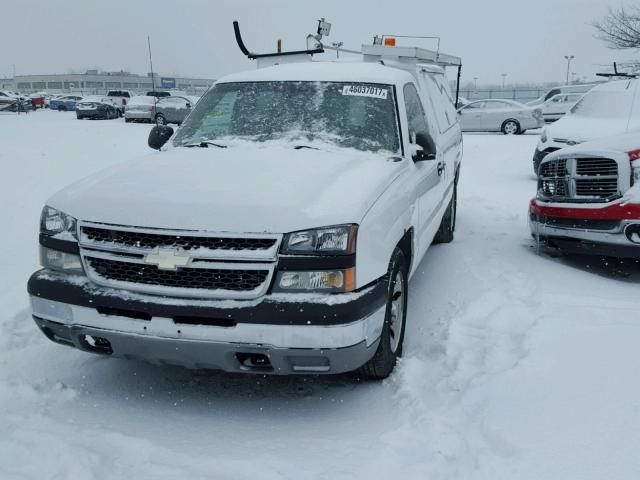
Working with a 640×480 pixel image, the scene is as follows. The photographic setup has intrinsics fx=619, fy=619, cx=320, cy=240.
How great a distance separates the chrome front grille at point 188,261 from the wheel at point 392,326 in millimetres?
867

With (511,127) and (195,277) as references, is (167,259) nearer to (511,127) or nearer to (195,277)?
(195,277)

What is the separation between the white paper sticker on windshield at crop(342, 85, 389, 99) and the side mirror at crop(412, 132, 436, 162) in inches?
18.6

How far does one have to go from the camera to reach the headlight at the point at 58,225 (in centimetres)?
336

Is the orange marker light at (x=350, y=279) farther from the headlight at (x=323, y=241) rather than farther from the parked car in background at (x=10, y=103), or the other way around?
the parked car in background at (x=10, y=103)

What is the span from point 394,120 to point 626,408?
2394mm

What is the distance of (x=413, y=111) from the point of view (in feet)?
16.2

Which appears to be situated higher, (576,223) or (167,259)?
(167,259)

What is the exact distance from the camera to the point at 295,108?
4602 mm

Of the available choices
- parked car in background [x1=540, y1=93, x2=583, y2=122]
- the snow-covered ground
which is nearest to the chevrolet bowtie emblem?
the snow-covered ground

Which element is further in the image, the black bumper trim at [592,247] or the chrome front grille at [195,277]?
the black bumper trim at [592,247]

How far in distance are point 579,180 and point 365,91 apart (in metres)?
2.54

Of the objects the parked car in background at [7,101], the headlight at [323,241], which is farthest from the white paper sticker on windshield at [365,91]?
the parked car in background at [7,101]

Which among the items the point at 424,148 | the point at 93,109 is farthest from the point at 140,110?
the point at 424,148

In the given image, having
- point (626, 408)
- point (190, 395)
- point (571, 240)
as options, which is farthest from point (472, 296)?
point (190, 395)
